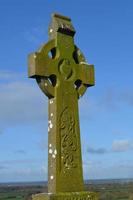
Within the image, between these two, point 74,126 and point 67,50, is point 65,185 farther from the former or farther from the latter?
point 67,50

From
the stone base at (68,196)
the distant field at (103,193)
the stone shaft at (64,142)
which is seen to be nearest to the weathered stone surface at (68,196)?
the stone base at (68,196)

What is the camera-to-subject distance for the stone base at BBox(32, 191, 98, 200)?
25.9ft

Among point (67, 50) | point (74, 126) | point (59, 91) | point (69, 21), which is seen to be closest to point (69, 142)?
point (74, 126)

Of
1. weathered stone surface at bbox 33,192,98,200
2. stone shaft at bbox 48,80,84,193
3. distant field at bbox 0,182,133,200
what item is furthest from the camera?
distant field at bbox 0,182,133,200

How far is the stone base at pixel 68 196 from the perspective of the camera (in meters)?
7.89

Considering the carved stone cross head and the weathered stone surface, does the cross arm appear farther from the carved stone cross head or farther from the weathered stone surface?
the weathered stone surface

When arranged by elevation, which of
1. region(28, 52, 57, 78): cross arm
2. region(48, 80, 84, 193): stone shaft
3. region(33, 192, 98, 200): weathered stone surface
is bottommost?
region(33, 192, 98, 200): weathered stone surface

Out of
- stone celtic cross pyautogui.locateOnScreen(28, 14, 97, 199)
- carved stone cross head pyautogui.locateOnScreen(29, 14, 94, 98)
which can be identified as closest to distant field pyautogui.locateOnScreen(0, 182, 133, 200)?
carved stone cross head pyautogui.locateOnScreen(29, 14, 94, 98)

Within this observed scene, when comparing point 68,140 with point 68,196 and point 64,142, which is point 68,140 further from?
point 68,196

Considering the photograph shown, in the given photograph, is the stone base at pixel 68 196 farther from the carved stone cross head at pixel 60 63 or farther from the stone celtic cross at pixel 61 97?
the carved stone cross head at pixel 60 63

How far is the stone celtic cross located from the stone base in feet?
0.22

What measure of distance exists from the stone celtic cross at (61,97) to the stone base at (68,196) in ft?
0.22

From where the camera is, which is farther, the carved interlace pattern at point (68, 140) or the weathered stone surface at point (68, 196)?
the carved interlace pattern at point (68, 140)

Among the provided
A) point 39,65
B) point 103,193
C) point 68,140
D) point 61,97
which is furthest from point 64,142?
point 103,193
